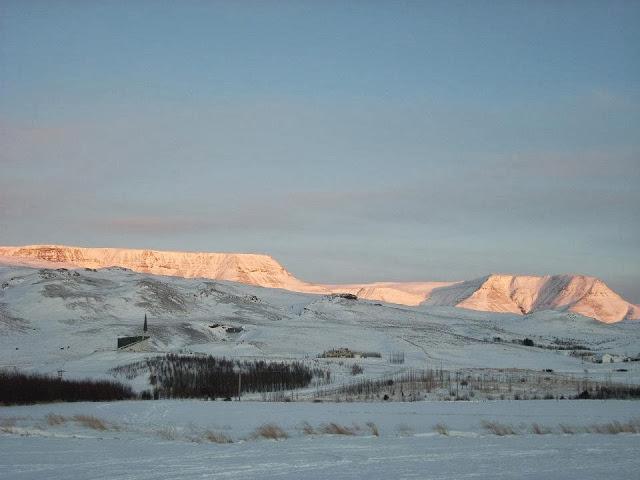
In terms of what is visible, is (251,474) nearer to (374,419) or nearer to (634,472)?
(634,472)

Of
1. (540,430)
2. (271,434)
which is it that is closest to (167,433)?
(271,434)

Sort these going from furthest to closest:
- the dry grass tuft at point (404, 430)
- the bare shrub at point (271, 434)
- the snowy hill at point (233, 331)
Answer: the snowy hill at point (233, 331) → the dry grass tuft at point (404, 430) → the bare shrub at point (271, 434)

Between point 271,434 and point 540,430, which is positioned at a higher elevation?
point 271,434

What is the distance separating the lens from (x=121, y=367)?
4775 cm

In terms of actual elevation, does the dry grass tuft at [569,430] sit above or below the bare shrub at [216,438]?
below

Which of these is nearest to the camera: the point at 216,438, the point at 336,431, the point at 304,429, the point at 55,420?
the point at 216,438

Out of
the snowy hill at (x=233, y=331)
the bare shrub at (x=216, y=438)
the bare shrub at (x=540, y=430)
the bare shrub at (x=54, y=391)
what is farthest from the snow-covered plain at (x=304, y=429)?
the bare shrub at (x=54, y=391)

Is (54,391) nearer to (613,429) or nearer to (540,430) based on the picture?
(540,430)

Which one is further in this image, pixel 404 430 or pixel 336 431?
pixel 404 430

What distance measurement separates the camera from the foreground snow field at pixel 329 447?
38.9 feet

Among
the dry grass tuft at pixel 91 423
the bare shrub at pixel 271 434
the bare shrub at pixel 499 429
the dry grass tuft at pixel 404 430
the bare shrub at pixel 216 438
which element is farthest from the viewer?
the dry grass tuft at pixel 91 423

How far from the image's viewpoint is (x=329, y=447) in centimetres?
1474

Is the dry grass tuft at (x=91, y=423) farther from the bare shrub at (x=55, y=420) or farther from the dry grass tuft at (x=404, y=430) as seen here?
the dry grass tuft at (x=404, y=430)

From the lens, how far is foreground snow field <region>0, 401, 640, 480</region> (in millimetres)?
11844
